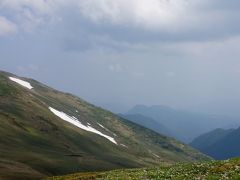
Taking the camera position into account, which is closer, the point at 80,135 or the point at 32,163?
the point at 32,163

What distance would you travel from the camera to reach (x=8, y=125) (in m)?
157

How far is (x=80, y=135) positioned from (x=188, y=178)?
162 meters

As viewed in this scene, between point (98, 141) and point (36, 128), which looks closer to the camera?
point (36, 128)

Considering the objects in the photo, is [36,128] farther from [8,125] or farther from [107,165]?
[107,165]

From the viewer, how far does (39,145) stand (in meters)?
149

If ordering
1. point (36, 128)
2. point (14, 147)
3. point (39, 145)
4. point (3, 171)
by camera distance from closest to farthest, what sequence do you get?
point (3, 171), point (14, 147), point (39, 145), point (36, 128)

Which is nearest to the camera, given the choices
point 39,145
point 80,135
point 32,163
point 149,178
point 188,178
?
point 188,178

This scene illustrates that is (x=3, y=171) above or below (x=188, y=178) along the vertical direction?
below

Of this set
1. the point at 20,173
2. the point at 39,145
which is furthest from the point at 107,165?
the point at 20,173

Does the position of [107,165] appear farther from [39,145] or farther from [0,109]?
[0,109]

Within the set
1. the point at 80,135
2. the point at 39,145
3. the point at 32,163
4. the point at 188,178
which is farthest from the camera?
the point at 80,135

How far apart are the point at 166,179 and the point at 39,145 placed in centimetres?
11982

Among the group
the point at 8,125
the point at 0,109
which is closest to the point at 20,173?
the point at 8,125

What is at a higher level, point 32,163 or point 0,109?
point 0,109
